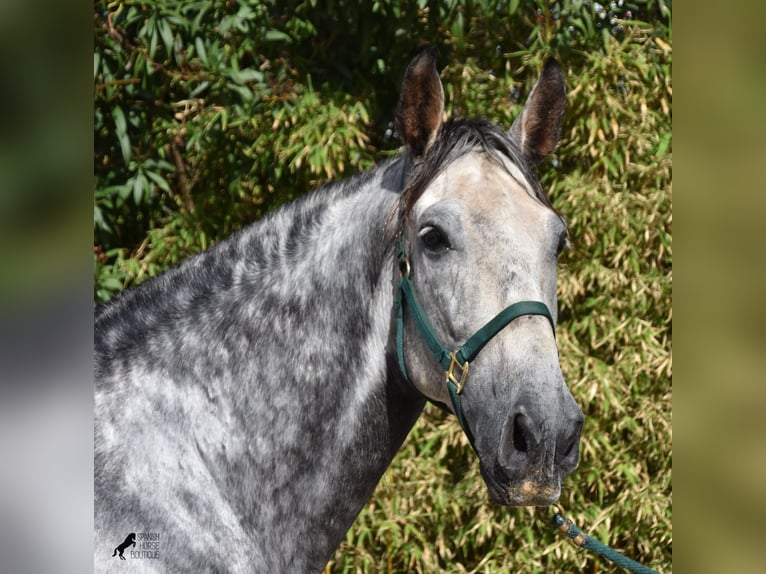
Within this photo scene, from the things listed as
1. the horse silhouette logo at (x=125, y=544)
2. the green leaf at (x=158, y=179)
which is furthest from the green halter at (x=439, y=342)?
the green leaf at (x=158, y=179)

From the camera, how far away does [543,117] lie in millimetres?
1729

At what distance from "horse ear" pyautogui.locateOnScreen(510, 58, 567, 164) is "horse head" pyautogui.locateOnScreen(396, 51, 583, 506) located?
0.02 m

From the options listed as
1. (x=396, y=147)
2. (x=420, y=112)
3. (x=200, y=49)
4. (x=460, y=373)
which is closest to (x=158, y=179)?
(x=200, y=49)

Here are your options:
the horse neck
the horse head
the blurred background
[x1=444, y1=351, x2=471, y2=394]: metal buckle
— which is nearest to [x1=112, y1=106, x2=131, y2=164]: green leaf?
the blurred background

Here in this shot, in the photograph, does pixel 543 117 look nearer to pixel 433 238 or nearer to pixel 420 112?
pixel 420 112

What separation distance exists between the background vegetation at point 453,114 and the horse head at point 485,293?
1254 mm

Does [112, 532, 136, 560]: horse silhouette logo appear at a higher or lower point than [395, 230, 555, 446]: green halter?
lower

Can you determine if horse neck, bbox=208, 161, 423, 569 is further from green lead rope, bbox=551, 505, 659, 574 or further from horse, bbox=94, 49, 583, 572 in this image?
green lead rope, bbox=551, 505, 659, 574

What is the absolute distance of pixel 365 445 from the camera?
159 centimetres

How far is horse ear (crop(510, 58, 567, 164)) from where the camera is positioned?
171cm

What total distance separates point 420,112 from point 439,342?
478 mm

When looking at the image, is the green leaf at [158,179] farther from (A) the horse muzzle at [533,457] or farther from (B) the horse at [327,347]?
(A) the horse muzzle at [533,457]
